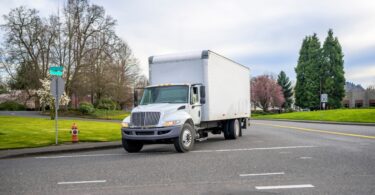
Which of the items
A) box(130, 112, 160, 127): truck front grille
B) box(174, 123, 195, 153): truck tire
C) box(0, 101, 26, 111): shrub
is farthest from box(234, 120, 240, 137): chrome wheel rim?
box(0, 101, 26, 111): shrub

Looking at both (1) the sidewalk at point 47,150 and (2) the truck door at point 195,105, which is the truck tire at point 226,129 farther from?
(1) the sidewalk at point 47,150

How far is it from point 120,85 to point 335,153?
51044 mm

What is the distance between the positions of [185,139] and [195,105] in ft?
5.32

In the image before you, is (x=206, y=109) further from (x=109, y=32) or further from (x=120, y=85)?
(x=120, y=85)

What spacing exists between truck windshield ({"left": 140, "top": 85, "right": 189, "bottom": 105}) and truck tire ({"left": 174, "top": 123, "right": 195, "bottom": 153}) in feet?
3.76

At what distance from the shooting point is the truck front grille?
39.9ft

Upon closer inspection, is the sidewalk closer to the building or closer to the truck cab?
the truck cab

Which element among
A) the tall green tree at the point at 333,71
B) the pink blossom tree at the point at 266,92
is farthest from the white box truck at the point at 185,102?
the pink blossom tree at the point at 266,92

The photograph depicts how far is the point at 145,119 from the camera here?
1227 centimetres

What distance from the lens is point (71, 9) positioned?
51000mm

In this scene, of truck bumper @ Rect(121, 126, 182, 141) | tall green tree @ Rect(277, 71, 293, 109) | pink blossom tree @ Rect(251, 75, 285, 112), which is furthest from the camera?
tall green tree @ Rect(277, 71, 293, 109)

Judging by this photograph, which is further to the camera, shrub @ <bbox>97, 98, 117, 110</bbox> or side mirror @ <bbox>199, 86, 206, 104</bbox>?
shrub @ <bbox>97, 98, 117, 110</bbox>

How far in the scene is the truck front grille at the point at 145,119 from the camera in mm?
12172

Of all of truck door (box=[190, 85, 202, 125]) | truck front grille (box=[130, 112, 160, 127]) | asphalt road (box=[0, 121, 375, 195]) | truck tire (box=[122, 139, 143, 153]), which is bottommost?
asphalt road (box=[0, 121, 375, 195])
